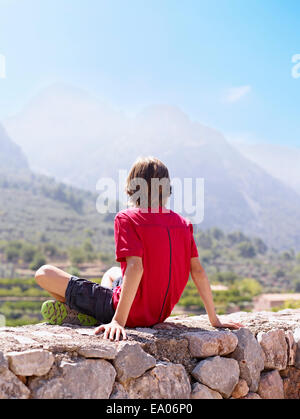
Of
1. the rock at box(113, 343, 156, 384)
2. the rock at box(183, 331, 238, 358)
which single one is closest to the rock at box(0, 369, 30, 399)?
the rock at box(113, 343, 156, 384)

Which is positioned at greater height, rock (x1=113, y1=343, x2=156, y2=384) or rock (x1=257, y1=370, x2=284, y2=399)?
rock (x1=113, y1=343, x2=156, y2=384)

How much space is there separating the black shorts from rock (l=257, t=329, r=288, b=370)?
78cm

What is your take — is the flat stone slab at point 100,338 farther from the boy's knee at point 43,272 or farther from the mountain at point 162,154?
the mountain at point 162,154

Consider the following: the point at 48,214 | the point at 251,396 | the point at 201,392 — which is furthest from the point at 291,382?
the point at 48,214

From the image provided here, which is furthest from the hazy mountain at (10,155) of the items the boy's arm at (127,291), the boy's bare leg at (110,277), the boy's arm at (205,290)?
the boy's arm at (127,291)

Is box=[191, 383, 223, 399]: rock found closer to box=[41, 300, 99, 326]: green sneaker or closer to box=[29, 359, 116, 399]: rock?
box=[29, 359, 116, 399]: rock

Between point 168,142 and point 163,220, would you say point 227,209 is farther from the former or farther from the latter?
point 163,220

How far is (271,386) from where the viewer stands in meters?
2.37

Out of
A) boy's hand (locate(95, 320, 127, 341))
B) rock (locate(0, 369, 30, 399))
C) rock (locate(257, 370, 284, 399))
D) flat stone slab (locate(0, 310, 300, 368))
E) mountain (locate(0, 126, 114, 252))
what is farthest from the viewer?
mountain (locate(0, 126, 114, 252))

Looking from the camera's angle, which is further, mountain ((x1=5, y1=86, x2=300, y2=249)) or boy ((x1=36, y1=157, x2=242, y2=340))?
mountain ((x1=5, y1=86, x2=300, y2=249))

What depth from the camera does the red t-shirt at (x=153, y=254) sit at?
2.17m

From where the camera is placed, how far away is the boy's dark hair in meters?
2.22
